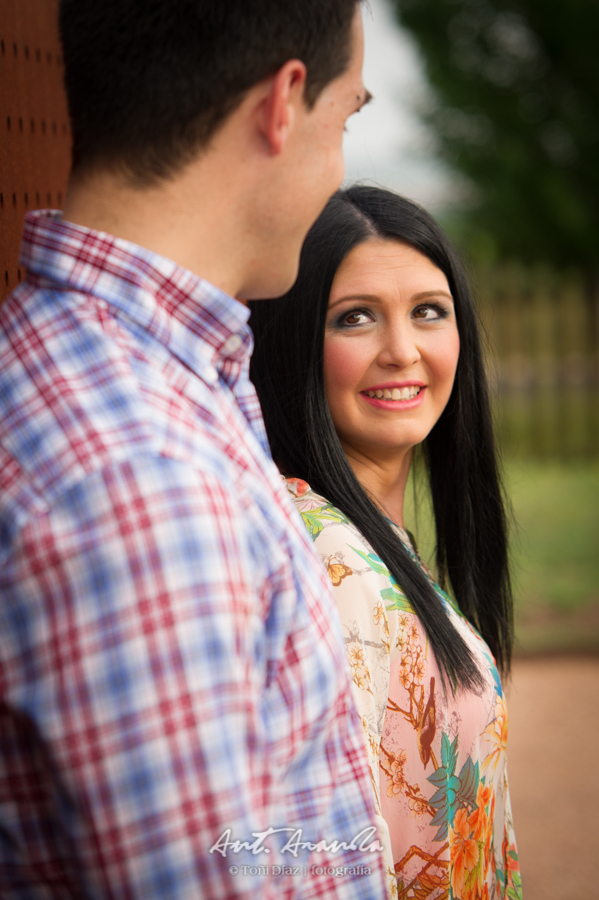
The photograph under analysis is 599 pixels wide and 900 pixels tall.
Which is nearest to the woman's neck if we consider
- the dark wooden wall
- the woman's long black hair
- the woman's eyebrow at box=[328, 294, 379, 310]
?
the woman's long black hair

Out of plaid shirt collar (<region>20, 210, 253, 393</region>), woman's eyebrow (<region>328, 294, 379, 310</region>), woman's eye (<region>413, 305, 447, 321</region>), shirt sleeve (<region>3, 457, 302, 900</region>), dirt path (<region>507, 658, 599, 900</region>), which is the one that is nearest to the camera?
shirt sleeve (<region>3, 457, 302, 900</region>)

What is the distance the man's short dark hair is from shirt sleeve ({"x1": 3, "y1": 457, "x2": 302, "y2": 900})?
1.30ft

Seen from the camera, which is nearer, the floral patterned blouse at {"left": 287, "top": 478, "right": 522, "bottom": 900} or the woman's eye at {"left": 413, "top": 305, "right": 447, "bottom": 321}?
the floral patterned blouse at {"left": 287, "top": 478, "right": 522, "bottom": 900}

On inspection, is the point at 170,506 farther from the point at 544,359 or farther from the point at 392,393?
the point at 544,359

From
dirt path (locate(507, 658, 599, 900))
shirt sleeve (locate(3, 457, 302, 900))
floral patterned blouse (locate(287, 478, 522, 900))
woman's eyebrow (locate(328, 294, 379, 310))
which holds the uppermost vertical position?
woman's eyebrow (locate(328, 294, 379, 310))

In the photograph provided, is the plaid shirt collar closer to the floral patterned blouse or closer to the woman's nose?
the floral patterned blouse

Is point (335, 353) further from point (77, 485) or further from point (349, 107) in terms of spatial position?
point (77, 485)

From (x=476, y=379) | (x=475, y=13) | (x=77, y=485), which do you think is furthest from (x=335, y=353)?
(x=475, y=13)

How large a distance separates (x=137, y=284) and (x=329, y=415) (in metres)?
0.98

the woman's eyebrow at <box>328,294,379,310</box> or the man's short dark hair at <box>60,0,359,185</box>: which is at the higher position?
the man's short dark hair at <box>60,0,359,185</box>

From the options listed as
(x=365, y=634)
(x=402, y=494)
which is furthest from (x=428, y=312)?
(x=365, y=634)

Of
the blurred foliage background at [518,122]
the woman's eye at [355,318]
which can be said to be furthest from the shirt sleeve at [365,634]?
the blurred foliage background at [518,122]

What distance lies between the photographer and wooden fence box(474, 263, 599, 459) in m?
9.25

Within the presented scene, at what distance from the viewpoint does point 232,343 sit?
37.5 inches
